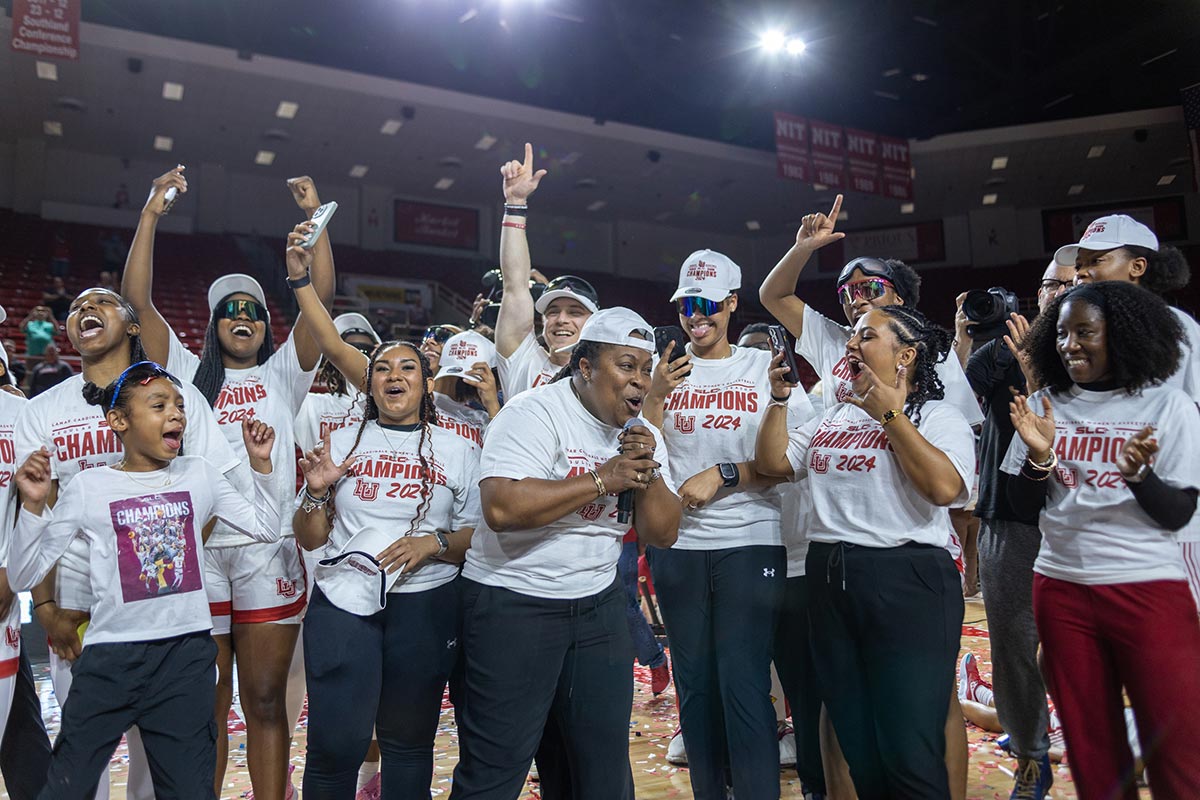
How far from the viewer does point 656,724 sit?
4.16 meters

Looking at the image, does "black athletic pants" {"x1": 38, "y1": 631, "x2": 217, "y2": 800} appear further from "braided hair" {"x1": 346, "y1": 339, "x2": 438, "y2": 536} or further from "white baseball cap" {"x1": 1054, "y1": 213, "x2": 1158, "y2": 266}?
"white baseball cap" {"x1": 1054, "y1": 213, "x2": 1158, "y2": 266}

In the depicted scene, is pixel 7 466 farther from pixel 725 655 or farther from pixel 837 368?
pixel 837 368

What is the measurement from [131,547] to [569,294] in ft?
5.36

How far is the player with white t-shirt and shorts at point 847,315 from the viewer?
2.62m

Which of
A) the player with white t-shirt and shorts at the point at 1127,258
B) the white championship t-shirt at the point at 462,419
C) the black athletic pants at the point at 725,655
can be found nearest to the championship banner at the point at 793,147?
the player with white t-shirt and shorts at the point at 1127,258

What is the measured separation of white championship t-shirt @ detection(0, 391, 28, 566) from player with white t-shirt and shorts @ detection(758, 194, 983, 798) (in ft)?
8.21

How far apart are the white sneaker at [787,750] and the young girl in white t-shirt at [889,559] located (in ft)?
3.79

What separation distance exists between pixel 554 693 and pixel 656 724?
204cm

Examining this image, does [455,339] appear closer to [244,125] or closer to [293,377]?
[293,377]

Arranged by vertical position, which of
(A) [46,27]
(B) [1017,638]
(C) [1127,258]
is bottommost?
(B) [1017,638]

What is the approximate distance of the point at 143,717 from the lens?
7.61 ft

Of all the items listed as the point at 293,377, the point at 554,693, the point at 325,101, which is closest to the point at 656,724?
the point at 554,693

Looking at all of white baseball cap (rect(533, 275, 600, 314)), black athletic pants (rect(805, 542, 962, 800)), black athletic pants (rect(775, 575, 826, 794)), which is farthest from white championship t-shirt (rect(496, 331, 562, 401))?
black athletic pants (rect(805, 542, 962, 800))

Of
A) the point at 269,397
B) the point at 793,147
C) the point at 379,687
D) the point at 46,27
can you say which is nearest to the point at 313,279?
the point at 269,397
